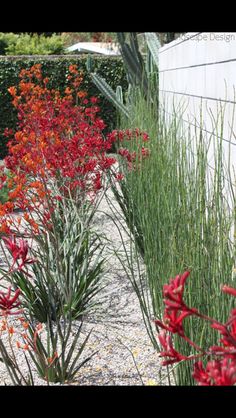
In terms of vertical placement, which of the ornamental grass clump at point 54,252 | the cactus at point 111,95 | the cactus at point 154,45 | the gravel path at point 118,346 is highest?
the cactus at point 154,45

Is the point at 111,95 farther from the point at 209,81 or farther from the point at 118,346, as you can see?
the point at 118,346

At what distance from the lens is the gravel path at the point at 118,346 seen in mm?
2650

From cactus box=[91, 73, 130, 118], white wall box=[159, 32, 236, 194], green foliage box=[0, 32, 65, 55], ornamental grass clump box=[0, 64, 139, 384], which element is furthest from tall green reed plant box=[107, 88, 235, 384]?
green foliage box=[0, 32, 65, 55]

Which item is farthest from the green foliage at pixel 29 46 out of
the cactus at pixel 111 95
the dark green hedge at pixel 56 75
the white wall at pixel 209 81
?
the white wall at pixel 209 81

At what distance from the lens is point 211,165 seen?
369cm

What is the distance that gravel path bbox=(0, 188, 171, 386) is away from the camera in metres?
2.65

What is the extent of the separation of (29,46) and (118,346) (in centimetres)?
1270

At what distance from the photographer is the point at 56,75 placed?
11.8m

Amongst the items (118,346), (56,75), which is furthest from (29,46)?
(118,346)

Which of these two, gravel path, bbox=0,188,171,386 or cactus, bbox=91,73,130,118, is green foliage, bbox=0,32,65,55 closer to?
cactus, bbox=91,73,130,118

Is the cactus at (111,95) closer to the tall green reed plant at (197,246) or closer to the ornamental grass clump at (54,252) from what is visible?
the ornamental grass clump at (54,252)

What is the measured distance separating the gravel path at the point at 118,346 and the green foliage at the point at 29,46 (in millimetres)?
11529

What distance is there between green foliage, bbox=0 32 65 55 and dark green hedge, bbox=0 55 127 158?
299 cm
